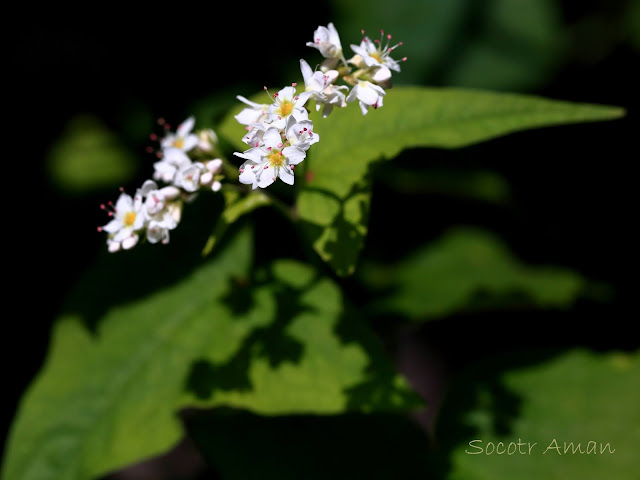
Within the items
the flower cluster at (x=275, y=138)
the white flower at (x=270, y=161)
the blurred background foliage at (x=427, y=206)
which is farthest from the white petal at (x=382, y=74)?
the blurred background foliage at (x=427, y=206)

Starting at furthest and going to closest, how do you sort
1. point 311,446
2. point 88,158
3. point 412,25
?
1. point 412,25
2. point 88,158
3. point 311,446

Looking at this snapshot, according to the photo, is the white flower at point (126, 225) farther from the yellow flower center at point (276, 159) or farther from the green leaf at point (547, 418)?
the green leaf at point (547, 418)

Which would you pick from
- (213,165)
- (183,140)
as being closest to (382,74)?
(213,165)

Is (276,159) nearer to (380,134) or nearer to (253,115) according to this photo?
(253,115)

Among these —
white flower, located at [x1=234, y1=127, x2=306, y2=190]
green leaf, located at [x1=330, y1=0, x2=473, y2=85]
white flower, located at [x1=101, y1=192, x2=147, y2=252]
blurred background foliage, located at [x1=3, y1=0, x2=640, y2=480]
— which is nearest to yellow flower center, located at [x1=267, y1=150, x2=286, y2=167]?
white flower, located at [x1=234, y1=127, x2=306, y2=190]

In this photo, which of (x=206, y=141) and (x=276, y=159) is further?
(x=206, y=141)

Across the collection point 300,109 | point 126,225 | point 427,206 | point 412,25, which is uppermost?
point 412,25

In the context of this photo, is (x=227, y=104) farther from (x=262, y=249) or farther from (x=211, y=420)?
(x=211, y=420)

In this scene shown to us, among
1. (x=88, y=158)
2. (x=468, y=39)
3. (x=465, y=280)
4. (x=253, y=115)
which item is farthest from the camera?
(x=468, y=39)

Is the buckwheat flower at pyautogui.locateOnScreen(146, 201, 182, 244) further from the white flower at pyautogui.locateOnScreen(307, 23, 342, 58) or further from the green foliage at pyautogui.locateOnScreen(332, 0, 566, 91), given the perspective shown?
the green foliage at pyautogui.locateOnScreen(332, 0, 566, 91)
